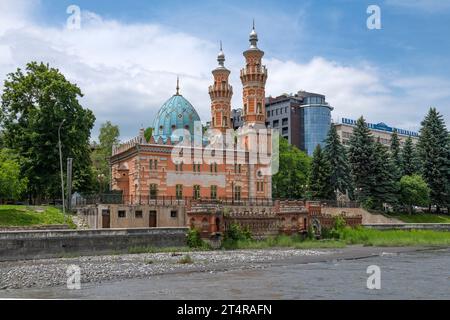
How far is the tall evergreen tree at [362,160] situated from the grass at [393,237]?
30.4 ft

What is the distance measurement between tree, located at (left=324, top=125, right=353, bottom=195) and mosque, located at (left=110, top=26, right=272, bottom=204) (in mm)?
7628

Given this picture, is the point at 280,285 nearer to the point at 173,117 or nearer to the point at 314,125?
the point at 173,117

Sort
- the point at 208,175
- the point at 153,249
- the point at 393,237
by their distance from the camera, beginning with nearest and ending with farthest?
the point at 153,249 < the point at 393,237 < the point at 208,175

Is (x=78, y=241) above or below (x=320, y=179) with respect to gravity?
below

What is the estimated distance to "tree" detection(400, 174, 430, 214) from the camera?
63.2 meters

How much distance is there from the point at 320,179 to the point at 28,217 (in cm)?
3462

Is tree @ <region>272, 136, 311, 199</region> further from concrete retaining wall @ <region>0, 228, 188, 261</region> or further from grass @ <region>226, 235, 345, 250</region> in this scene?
concrete retaining wall @ <region>0, 228, 188, 261</region>

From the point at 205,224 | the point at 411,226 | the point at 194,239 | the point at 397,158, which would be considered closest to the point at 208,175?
the point at 205,224

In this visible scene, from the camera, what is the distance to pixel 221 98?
71875 mm

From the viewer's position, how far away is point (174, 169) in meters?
58.1

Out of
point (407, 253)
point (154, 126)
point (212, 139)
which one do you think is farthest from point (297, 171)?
point (407, 253)

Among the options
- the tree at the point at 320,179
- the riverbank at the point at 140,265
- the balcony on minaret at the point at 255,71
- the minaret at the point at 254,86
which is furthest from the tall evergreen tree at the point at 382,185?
the riverbank at the point at 140,265

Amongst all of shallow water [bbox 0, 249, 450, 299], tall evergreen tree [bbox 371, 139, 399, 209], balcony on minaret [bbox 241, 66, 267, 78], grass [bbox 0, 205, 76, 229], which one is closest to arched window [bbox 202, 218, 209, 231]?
grass [bbox 0, 205, 76, 229]

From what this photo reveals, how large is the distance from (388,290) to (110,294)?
10984 millimetres
